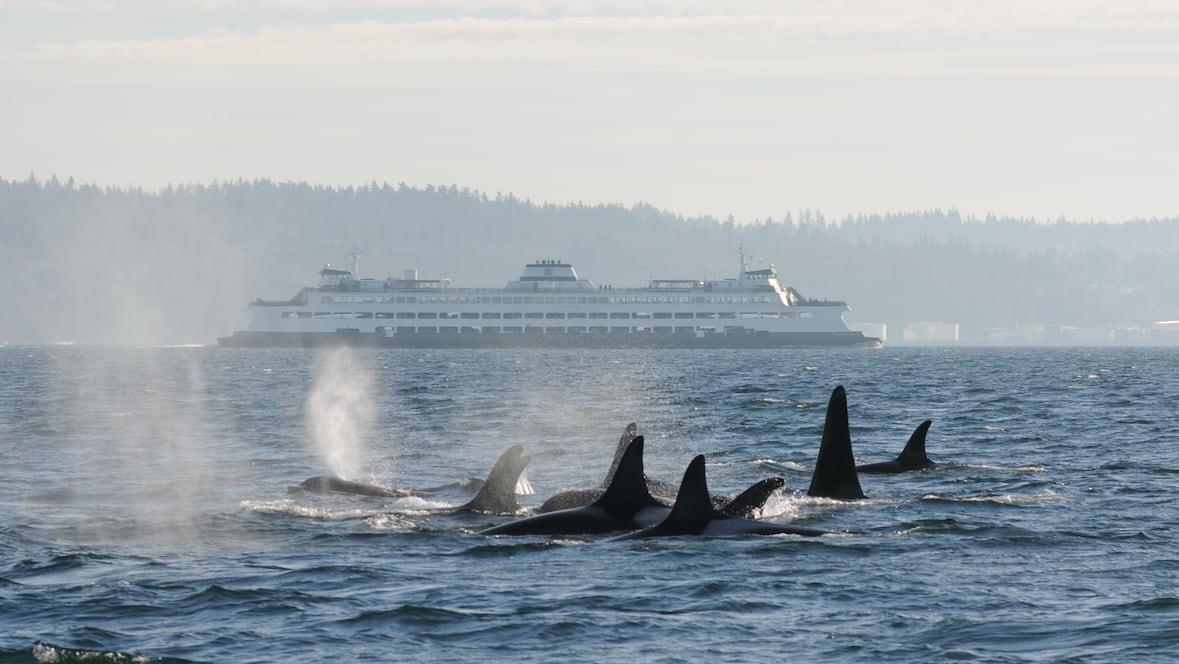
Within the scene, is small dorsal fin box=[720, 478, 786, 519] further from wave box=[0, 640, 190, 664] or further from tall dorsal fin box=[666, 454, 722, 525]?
wave box=[0, 640, 190, 664]

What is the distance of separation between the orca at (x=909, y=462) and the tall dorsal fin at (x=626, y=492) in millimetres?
10662

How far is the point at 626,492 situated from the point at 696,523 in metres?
1.18

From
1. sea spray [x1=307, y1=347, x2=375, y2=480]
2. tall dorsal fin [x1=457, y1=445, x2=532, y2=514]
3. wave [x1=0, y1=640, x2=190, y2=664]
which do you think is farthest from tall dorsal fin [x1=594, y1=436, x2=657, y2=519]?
sea spray [x1=307, y1=347, x2=375, y2=480]

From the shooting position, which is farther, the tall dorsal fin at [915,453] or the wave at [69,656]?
the tall dorsal fin at [915,453]

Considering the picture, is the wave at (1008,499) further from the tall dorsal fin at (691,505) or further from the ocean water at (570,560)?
the tall dorsal fin at (691,505)

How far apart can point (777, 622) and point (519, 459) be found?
9329mm

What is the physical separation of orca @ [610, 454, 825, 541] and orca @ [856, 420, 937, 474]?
34.8 feet

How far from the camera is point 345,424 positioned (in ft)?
189

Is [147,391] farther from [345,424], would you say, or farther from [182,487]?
[182,487]

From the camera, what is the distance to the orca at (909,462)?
109 feet

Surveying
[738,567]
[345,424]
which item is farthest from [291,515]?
[345,424]

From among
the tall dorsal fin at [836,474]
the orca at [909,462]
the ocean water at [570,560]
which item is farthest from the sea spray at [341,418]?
the tall dorsal fin at [836,474]

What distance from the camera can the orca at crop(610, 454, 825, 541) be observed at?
22453 millimetres

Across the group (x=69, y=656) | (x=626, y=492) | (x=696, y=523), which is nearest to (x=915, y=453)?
(x=626, y=492)
